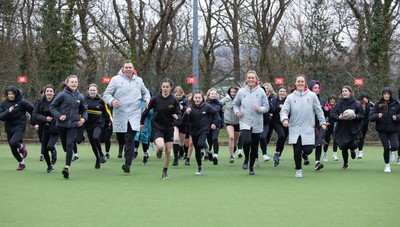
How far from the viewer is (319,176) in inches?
535

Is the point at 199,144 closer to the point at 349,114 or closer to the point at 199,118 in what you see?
the point at 199,118

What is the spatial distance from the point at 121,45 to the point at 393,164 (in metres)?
27.1

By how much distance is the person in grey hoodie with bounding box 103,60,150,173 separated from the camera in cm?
1347

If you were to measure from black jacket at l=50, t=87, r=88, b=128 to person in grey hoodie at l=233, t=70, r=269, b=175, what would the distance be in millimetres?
3029

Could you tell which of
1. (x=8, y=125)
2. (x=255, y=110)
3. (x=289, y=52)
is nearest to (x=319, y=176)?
(x=255, y=110)

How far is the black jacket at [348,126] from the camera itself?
15016 millimetres

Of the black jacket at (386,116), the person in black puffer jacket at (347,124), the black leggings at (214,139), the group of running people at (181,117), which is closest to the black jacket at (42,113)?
the group of running people at (181,117)

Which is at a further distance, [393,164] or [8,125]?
[393,164]

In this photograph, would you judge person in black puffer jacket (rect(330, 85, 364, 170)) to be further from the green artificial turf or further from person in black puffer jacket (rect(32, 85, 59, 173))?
person in black puffer jacket (rect(32, 85, 59, 173))

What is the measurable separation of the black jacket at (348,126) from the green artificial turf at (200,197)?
62 cm

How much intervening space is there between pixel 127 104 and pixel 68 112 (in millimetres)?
1130

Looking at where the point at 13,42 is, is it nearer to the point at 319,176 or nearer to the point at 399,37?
the point at 399,37

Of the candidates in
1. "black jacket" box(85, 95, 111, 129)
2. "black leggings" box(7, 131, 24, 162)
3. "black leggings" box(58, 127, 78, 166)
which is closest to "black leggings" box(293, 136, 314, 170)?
"black leggings" box(58, 127, 78, 166)

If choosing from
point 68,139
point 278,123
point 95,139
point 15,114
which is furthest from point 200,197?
point 278,123
